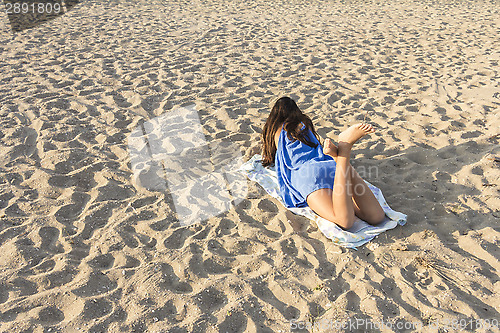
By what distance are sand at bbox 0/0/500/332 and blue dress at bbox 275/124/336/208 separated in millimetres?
192

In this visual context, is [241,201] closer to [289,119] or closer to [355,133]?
[289,119]

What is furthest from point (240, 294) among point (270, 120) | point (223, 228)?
point (270, 120)

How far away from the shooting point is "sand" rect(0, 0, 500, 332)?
2438mm

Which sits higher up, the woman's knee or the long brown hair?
the long brown hair

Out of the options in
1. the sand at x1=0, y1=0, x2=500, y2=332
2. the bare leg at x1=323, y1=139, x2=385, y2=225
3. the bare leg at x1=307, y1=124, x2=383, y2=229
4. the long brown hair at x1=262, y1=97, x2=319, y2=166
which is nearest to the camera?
the sand at x1=0, y1=0, x2=500, y2=332

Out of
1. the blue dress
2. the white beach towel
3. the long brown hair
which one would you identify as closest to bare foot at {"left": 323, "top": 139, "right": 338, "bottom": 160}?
the blue dress

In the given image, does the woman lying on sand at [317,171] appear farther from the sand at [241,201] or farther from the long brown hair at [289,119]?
the sand at [241,201]

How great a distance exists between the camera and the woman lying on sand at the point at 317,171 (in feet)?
9.53

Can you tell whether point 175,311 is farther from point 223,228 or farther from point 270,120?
point 270,120

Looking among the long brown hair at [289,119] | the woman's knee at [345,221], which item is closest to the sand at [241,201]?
the woman's knee at [345,221]

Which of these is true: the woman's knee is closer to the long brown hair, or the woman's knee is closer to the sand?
the sand

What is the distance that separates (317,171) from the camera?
311 cm

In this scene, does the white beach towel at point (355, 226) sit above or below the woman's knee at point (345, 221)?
below

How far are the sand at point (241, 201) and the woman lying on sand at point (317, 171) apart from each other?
21 centimetres
